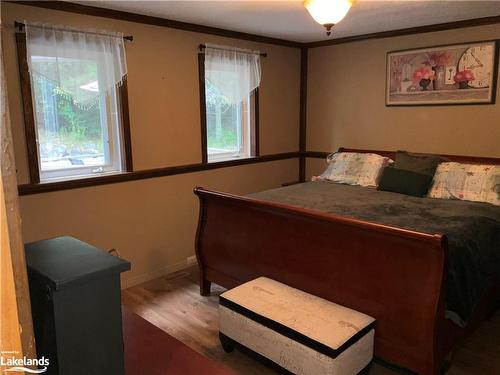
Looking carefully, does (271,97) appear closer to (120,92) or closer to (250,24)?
(250,24)

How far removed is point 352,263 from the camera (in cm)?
226

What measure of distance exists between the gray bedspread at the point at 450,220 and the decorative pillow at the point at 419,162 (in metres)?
0.33

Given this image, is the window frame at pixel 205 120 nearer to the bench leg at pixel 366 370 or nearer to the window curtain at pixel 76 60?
the window curtain at pixel 76 60

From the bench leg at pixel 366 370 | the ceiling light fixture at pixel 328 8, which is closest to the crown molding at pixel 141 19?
the ceiling light fixture at pixel 328 8

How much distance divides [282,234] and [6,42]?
6.93ft

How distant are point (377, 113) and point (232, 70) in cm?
153

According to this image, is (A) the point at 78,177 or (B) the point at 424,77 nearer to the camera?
(A) the point at 78,177

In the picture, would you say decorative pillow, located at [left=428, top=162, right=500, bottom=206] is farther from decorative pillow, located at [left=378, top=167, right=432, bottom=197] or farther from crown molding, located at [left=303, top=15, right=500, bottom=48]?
crown molding, located at [left=303, top=15, right=500, bottom=48]

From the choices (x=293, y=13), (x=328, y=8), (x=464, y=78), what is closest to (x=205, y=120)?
(x=293, y=13)

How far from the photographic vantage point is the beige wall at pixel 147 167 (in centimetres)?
283

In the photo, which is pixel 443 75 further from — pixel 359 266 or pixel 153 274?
pixel 153 274

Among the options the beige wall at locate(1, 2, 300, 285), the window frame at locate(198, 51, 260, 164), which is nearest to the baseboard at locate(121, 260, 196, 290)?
the beige wall at locate(1, 2, 300, 285)

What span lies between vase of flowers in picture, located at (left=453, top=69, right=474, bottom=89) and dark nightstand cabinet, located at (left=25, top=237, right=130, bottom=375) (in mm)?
3545

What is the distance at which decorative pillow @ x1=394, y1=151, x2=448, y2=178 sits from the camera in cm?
342
